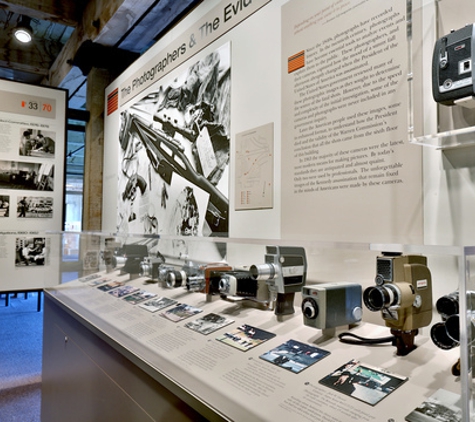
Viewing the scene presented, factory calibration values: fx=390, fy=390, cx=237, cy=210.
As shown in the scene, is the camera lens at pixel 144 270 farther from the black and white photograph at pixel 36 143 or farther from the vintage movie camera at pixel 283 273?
the black and white photograph at pixel 36 143

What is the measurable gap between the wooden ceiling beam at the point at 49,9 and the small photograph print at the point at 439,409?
478 cm

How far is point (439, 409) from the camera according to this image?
70 cm

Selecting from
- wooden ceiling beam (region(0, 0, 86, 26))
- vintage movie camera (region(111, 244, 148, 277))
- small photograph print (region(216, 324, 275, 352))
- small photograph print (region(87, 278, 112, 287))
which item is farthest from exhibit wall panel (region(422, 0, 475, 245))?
wooden ceiling beam (region(0, 0, 86, 26))

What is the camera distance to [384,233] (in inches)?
56.9

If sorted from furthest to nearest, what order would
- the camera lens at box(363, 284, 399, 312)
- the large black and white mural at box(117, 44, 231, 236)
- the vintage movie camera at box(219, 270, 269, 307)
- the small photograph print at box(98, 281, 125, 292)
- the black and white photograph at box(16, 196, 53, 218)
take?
the black and white photograph at box(16, 196, 53, 218) → the large black and white mural at box(117, 44, 231, 236) → the small photograph print at box(98, 281, 125, 292) → the vintage movie camera at box(219, 270, 269, 307) → the camera lens at box(363, 284, 399, 312)

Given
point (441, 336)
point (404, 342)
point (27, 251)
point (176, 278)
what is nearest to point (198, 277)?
point (176, 278)

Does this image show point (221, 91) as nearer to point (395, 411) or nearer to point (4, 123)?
point (395, 411)

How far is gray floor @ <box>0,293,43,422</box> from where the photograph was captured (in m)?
2.71

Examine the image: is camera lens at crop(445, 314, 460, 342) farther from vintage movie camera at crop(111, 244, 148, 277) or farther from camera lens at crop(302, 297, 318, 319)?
vintage movie camera at crop(111, 244, 148, 277)

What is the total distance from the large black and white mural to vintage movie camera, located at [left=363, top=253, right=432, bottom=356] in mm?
1468

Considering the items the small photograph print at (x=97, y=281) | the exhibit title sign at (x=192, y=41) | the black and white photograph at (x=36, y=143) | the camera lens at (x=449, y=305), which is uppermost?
the exhibit title sign at (x=192, y=41)

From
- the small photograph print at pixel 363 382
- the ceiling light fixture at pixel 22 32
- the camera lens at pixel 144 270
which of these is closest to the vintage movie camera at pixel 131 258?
the camera lens at pixel 144 270

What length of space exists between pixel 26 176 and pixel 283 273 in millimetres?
3780

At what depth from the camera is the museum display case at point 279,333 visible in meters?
0.77
